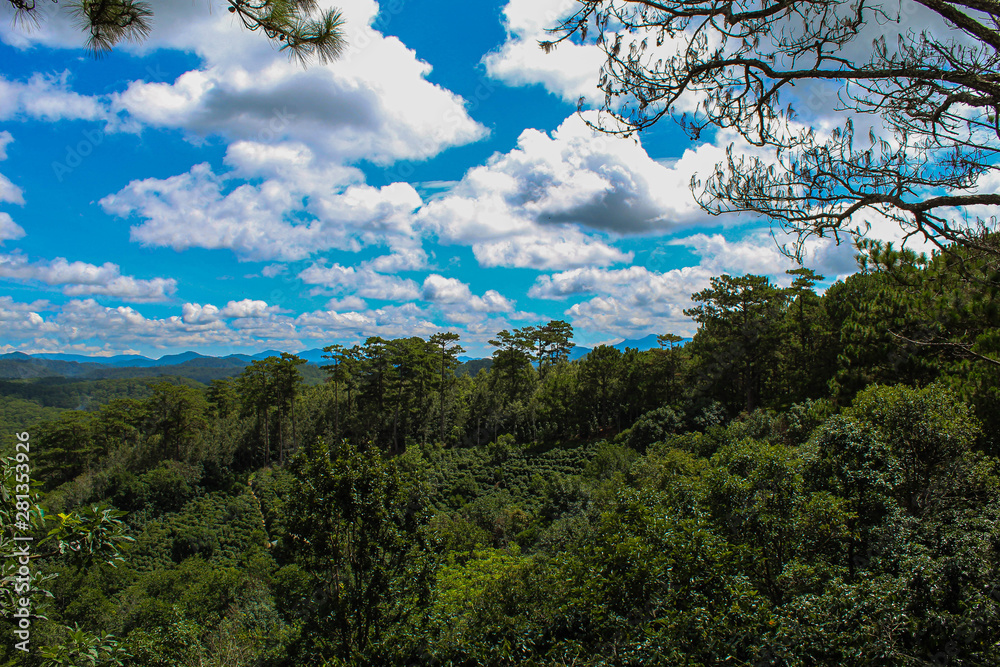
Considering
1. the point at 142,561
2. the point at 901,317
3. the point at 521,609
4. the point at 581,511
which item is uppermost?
the point at 901,317

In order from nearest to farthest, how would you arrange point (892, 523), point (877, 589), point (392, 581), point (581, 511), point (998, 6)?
point (998, 6) → point (877, 589) → point (892, 523) → point (392, 581) → point (581, 511)

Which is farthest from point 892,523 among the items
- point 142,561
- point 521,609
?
point 142,561

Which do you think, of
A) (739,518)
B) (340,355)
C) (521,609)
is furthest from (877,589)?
(340,355)

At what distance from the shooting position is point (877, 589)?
4.52 metres

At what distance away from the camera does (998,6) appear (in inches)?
110

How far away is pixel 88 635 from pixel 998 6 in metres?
7.85

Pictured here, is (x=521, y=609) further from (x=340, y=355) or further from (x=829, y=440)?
(x=340, y=355)

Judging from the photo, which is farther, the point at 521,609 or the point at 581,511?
the point at 581,511

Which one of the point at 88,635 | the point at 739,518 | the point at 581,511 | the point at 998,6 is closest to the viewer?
the point at 998,6

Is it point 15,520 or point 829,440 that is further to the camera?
point 829,440

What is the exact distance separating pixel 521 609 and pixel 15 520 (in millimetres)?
6540

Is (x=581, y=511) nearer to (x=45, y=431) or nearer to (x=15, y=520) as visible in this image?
(x=15, y=520)

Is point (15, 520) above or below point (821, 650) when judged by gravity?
above

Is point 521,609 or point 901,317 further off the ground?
point 901,317
